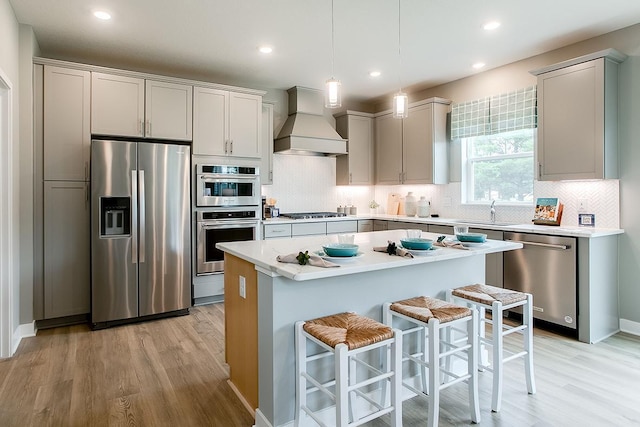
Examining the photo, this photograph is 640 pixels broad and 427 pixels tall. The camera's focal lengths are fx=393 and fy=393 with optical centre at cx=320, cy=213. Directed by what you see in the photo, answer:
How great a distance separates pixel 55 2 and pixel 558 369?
4608 mm

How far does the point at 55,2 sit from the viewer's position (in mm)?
3014

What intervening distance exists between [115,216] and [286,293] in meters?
2.53

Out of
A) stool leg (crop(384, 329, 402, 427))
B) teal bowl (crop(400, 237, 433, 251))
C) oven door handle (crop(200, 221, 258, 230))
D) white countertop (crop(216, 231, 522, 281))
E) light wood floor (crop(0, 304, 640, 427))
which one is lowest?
light wood floor (crop(0, 304, 640, 427))

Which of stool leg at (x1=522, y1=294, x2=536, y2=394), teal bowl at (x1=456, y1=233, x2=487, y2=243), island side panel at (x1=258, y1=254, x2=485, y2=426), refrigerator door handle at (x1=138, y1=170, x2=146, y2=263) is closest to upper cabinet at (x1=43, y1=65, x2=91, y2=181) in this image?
refrigerator door handle at (x1=138, y1=170, x2=146, y2=263)

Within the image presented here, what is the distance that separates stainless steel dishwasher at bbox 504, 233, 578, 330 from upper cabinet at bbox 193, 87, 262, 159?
301 cm

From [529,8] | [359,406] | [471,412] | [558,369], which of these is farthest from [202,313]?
[529,8]

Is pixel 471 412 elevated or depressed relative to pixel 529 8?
depressed

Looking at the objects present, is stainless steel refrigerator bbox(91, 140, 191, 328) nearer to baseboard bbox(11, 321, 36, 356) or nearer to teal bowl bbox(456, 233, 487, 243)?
baseboard bbox(11, 321, 36, 356)

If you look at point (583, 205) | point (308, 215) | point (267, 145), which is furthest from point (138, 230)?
point (583, 205)

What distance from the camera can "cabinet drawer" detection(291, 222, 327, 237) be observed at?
194 inches

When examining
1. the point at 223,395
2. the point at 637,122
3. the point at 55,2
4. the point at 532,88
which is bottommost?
the point at 223,395

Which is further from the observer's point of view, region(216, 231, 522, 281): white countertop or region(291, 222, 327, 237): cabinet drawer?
region(291, 222, 327, 237): cabinet drawer

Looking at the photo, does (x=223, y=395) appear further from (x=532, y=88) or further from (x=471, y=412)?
(x=532, y=88)

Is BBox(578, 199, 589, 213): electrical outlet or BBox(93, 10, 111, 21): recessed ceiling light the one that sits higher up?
BBox(93, 10, 111, 21): recessed ceiling light
